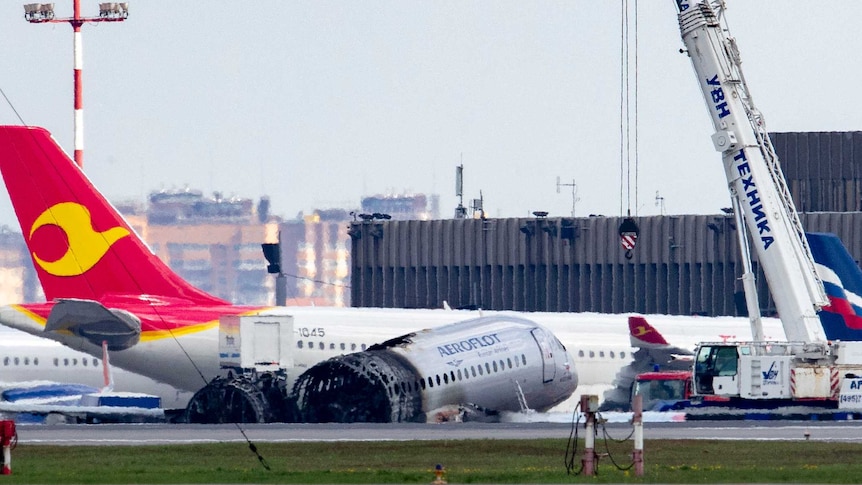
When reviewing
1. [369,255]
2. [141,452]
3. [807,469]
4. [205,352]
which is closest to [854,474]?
[807,469]

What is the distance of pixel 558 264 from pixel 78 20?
107 ft

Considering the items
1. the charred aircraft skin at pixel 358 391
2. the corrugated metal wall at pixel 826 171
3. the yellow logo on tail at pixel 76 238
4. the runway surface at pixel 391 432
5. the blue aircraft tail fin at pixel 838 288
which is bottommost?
the runway surface at pixel 391 432

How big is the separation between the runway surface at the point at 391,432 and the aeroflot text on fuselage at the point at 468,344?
4.64m

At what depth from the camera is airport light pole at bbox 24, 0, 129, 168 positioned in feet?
225


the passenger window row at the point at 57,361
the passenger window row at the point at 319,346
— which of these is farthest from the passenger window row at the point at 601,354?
the passenger window row at the point at 57,361

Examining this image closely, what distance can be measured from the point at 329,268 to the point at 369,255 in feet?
171

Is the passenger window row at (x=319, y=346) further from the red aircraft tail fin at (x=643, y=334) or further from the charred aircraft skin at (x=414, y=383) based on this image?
the red aircraft tail fin at (x=643, y=334)

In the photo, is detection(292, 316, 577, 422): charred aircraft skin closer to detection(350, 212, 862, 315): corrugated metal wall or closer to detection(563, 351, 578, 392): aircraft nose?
detection(563, 351, 578, 392): aircraft nose

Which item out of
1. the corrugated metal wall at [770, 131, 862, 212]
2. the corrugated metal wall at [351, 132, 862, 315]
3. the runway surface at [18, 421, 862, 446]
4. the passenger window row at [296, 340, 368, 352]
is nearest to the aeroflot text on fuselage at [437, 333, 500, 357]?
the runway surface at [18, 421, 862, 446]

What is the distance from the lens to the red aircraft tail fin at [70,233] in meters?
57.0

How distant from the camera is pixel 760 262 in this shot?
47.4m

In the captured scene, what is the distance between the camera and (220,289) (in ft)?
475

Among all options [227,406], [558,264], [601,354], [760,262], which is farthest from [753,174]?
[558,264]

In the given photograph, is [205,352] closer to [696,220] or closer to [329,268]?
[696,220]
